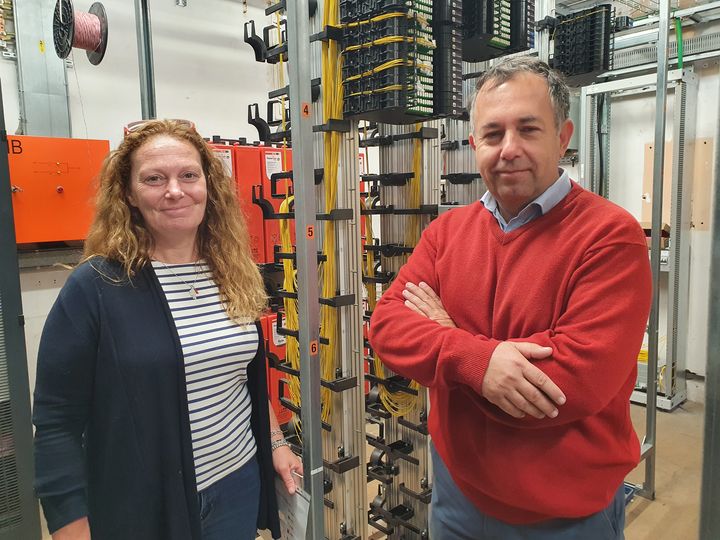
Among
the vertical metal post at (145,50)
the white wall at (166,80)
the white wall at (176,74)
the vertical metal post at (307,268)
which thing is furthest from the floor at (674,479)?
the white wall at (176,74)

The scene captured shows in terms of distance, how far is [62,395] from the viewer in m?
1.05

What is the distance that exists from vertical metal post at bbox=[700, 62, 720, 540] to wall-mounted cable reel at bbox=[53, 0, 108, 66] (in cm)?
279

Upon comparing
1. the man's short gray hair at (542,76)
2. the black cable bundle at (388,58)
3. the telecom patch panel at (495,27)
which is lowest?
the man's short gray hair at (542,76)

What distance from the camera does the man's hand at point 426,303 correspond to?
3.91 ft

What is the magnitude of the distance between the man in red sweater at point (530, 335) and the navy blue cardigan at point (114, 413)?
523mm

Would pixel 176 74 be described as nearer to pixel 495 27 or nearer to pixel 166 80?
pixel 166 80

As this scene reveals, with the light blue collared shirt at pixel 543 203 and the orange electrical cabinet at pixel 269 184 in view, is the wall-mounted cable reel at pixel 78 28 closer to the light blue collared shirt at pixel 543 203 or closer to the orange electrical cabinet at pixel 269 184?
the orange electrical cabinet at pixel 269 184

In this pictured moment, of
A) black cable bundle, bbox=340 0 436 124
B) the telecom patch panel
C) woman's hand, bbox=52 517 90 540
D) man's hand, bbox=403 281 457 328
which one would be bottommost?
woman's hand, bbox=52 517 90 540

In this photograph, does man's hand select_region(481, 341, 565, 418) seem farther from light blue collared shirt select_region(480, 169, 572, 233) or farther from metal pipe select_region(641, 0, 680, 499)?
metal pipe select_region(641, 0, 680, 499)

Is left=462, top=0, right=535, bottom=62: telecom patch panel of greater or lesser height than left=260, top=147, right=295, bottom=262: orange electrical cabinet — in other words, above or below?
above

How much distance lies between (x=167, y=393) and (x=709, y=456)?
1.29 metres

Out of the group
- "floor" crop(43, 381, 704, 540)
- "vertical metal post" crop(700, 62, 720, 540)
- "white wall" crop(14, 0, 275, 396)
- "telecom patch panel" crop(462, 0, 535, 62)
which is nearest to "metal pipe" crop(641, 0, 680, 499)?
"floor" crop(43, 381, 704, 540)

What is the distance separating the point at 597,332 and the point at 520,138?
0.45 meters

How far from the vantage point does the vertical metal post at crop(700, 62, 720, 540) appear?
1178 mm
